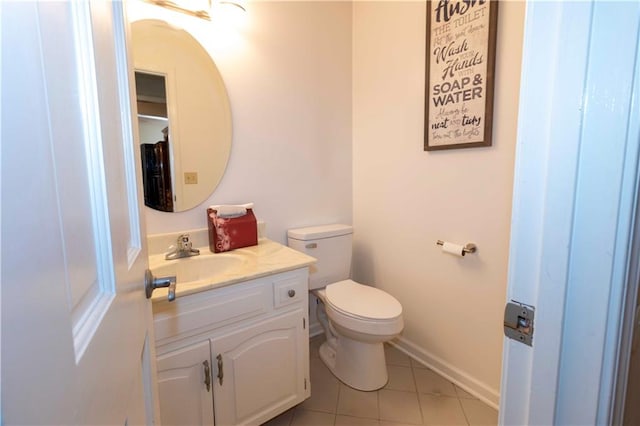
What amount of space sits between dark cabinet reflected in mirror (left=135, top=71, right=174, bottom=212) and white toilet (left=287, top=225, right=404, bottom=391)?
2.40ft

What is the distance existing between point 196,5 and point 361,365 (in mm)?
1993

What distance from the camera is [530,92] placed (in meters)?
0.45

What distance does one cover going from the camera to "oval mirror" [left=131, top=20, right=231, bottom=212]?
4.52 ft

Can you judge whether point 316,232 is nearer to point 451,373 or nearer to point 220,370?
point 220,370

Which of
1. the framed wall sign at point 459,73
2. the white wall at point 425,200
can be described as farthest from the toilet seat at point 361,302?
the framed wall sign at point 459,73

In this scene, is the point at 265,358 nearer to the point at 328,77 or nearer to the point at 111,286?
the point at 111,286

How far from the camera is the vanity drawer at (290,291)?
4.26 ft

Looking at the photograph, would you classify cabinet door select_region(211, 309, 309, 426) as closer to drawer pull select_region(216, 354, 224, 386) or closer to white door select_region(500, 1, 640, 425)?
drawer pull select_region(216, 354, 224, 386)

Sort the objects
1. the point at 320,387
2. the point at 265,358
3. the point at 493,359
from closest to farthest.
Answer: the point at 265,358 → the point at 493,359 → the point at 320,387

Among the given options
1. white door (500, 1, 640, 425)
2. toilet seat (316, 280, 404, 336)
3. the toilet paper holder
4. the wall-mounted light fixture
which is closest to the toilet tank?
toilet seat (316, 280, 404, 336)

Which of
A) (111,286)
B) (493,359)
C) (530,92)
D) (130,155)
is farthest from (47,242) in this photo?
(493,359)

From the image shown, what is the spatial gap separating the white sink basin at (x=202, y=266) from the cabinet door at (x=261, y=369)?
302 mm

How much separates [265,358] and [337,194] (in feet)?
3.87

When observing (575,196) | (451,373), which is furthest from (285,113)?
(451,373)
